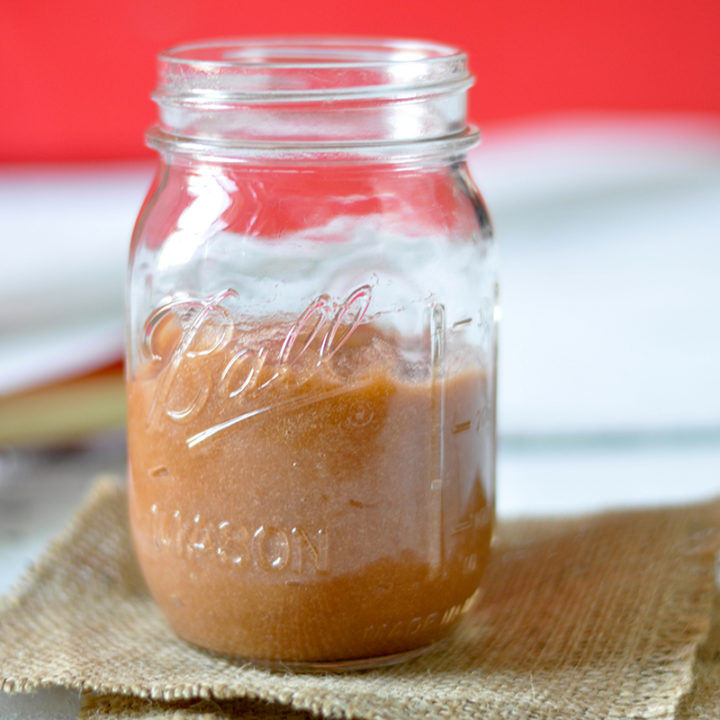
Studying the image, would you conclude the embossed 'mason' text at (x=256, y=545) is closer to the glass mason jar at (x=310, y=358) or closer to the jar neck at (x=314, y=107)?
the glass mason jar at (x=310, y=358)

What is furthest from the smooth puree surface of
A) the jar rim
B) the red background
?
the red background

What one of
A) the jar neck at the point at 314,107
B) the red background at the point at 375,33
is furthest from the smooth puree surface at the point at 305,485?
the red background at the point at 375,33

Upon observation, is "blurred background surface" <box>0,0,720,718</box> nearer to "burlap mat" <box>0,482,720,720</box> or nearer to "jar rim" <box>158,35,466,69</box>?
"burlap mat" <box>0,482,720,720</box>

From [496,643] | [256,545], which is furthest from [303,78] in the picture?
[496,643]

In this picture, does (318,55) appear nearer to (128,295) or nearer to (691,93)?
(128,295)

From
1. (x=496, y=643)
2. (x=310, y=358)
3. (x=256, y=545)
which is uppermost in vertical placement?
(x=310, y=358)

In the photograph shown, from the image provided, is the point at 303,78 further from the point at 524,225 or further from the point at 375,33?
the point at 375,33
